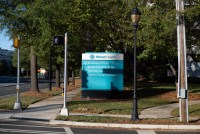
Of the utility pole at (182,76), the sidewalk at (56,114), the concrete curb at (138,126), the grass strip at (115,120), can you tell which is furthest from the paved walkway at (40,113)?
the utility pole at (182,76)

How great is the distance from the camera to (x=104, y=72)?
2492 centimetres

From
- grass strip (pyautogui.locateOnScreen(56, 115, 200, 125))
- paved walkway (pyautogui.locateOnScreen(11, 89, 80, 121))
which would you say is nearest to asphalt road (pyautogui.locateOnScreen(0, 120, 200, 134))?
grass strip (pyautogui.locateOnScreen(56, 115, 200, 125))

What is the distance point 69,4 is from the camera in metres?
25.5

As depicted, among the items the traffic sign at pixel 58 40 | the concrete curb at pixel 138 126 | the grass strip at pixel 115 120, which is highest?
the traffic sign at pixel 58 40

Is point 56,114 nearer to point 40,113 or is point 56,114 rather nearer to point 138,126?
point 40,113

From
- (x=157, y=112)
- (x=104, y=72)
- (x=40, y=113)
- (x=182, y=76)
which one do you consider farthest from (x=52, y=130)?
(x=104, y=72)

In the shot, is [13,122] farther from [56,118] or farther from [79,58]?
[79,58]

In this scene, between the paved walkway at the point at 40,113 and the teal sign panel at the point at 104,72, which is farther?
the teal sign panel at the point at 104,72

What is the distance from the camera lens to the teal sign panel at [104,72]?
81.4ft

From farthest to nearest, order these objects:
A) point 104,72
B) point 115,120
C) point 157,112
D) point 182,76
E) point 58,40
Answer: point 104,72, point 157,112, point 58,40, point 115,120, point 182,76

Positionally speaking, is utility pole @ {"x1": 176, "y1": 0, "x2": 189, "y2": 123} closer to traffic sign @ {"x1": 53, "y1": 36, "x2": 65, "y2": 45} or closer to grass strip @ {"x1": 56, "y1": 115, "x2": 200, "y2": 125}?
grass strip @ {"x1": 56, "y1": 115, "x2": 200, "y2": 125}

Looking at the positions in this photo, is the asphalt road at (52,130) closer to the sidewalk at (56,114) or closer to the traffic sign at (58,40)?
the sidewalk at (56,114)

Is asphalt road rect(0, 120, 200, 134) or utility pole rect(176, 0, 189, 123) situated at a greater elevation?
utility pole rect(176, 0, 189, 123)

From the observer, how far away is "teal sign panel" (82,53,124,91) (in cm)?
2481
